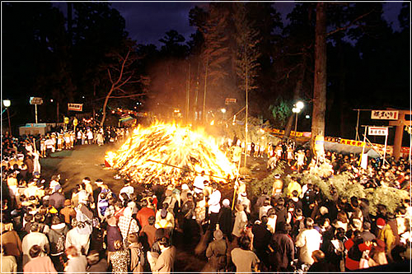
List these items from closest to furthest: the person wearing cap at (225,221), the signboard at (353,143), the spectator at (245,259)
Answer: the spectator at (245,259) → the person wearing cap at (225,221) → the signboard at (353,143)

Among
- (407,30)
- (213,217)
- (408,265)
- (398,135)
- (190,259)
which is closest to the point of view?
(408,265)

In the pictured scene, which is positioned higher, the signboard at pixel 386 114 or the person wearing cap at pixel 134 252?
the signboard at pixel 386 114

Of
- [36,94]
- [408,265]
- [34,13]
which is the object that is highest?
[34,13]

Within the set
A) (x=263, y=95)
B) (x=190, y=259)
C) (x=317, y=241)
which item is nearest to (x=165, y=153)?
(x=190, y=259)

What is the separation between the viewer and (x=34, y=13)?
29.5 m

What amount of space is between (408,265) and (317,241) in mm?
3648

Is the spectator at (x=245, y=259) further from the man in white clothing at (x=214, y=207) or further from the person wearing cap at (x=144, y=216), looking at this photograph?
the man in white clothing at (x=214, y=207)

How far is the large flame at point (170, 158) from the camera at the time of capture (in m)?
14.0

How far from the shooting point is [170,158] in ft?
48.2

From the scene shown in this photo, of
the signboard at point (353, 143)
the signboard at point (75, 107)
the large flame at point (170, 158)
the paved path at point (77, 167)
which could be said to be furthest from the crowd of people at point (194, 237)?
the signboard at point (75, 107)

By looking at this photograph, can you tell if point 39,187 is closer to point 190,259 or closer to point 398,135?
point 190,259

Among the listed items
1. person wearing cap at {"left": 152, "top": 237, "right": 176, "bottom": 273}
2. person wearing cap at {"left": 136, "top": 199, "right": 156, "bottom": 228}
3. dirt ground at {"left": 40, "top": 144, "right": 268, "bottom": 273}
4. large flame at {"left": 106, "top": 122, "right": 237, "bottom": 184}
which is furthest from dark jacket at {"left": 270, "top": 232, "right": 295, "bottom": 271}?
large flame at {"left": 106, "top": 122, "right": 237, "bottom": 184}

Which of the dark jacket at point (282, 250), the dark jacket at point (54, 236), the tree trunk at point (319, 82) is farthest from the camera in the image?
the tree trunk at point (319, 82)

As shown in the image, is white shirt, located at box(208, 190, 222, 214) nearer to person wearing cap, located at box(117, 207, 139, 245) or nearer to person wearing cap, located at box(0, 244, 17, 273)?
person wearing cap, located at box(117, 207, 139, 245)
